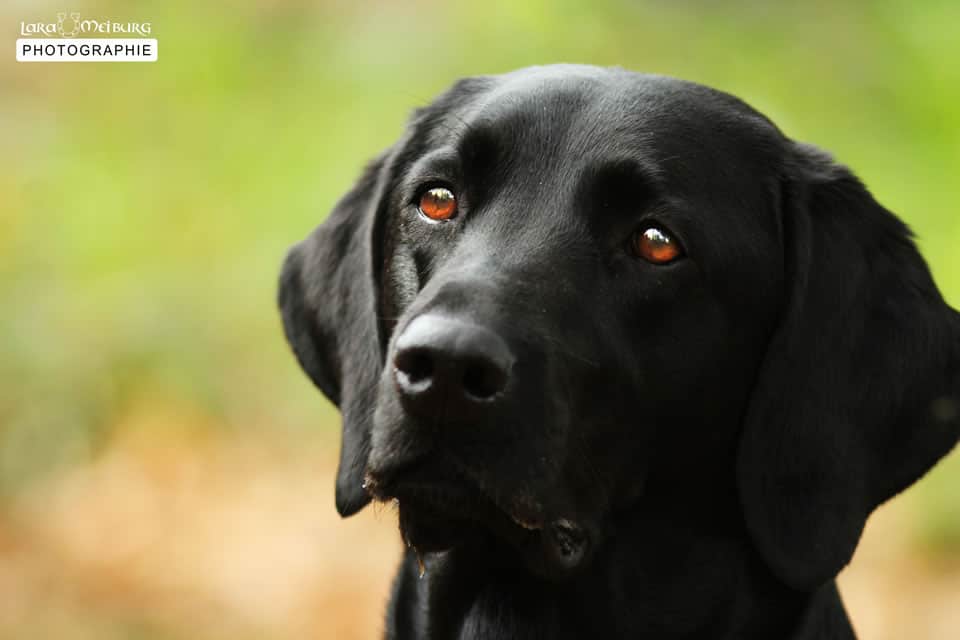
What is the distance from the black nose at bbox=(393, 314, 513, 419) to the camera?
260cm

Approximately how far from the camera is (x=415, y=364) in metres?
2.64

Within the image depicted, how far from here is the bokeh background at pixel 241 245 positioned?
676 cm

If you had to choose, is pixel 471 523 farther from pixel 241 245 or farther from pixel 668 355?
pixel 241 245

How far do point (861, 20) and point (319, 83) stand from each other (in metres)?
3.66

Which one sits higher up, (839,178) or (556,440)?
(839,178)

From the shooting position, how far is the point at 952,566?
23.5 feet

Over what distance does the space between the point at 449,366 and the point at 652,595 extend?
101cm

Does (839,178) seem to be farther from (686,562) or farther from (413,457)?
(413,457)

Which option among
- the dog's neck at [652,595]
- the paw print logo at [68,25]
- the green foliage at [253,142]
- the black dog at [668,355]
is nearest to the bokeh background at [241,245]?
the green foliage at [253,142]

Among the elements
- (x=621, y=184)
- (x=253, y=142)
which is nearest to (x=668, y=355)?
(x=621, y=184)

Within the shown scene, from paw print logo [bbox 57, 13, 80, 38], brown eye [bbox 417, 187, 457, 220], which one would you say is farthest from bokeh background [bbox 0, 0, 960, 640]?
brown eye [bbox 417, 187, 457, 220]

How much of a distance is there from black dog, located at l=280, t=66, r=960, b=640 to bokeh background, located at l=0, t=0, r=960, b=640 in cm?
336

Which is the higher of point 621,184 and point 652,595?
point 621,184

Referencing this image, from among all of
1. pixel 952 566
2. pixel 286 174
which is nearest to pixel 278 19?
pixel 286 174
